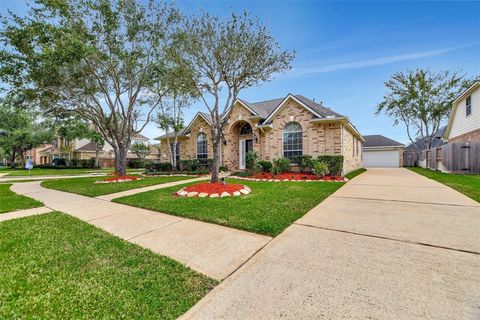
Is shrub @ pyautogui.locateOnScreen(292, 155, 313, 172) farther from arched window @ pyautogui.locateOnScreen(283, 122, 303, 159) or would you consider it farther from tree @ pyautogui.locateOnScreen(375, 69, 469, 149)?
tree @ pyautogui.locateOnScreen(375, 69, 469, 149)

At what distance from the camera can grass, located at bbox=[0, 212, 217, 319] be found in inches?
78.2

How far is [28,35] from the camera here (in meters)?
9.40

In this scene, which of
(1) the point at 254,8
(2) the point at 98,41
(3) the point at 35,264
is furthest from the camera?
(2) the point at 98,41

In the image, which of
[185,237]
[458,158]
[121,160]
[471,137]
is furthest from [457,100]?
[121,160]

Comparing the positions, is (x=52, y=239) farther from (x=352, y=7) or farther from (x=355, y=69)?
(x=355, y=69)

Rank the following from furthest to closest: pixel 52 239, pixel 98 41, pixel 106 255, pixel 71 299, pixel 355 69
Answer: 1. pixel 355 69
2. pixel 98 41
3. pixel 52 239
4. pixel 106 255
5. pixel 71 299

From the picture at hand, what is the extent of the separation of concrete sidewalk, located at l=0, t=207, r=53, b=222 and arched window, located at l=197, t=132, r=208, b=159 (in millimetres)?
12504

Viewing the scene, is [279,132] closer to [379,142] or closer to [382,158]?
[382,158]

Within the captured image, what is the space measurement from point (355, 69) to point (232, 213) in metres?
15.1

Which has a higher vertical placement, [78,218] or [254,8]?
[254,8]

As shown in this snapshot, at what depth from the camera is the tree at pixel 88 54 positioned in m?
9.38

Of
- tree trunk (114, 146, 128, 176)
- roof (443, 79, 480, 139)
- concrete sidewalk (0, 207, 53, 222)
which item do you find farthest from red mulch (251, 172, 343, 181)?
roof (443, 79, 480, 139)

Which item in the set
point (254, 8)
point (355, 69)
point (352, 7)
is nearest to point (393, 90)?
point (355, 69)

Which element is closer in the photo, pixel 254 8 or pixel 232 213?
pixel 232 213
